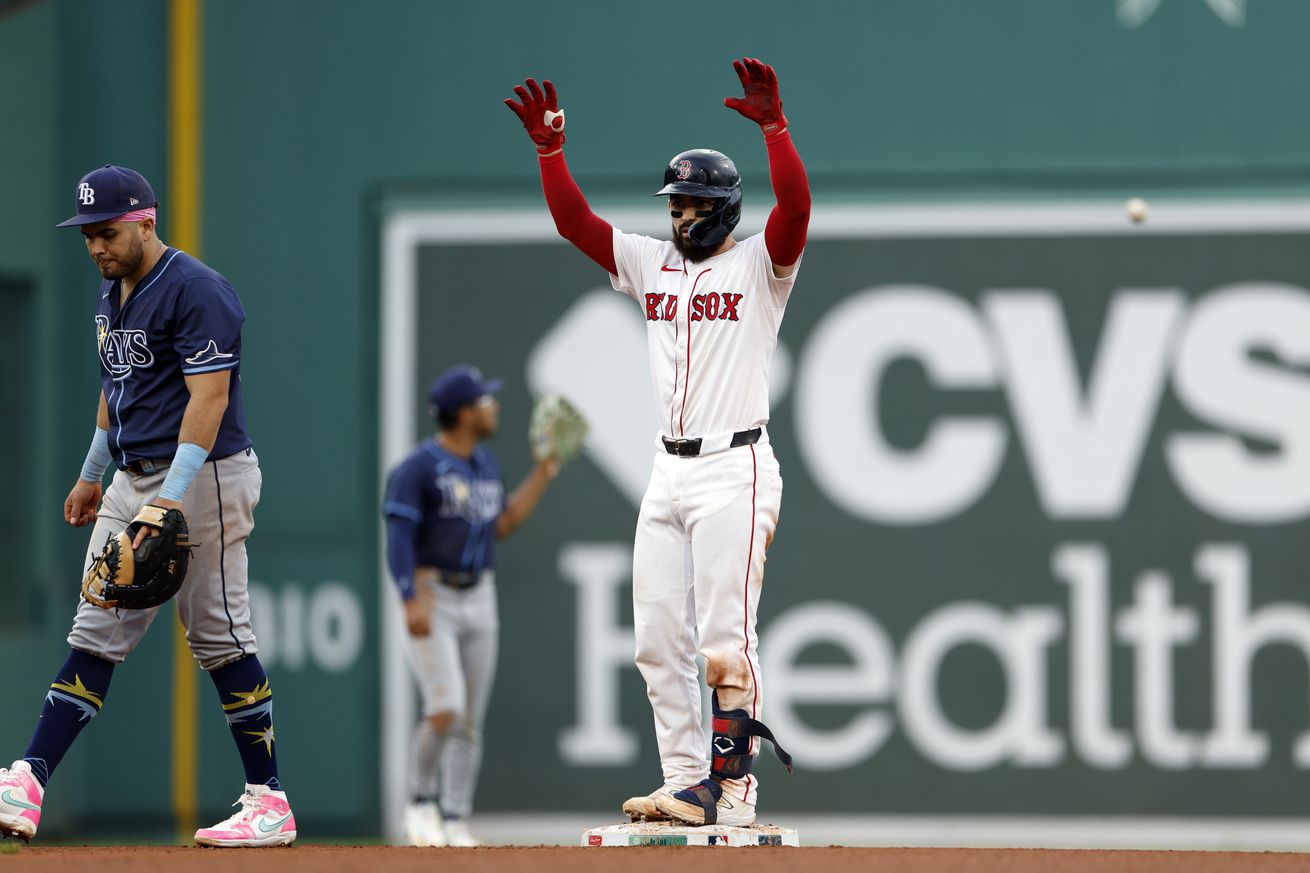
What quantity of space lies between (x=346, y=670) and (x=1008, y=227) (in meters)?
4.07

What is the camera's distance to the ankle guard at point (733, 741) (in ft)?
16.7

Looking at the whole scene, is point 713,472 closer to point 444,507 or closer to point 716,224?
point 716,224

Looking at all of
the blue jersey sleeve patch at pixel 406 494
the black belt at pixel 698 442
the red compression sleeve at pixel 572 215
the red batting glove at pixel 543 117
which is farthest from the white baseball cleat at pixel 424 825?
the red batting glove at pixel 543 117

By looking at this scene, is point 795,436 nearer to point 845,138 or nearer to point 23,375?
point 845,138

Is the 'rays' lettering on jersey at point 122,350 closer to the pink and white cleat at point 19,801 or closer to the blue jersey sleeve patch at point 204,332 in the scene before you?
the blue jersey sleeve patch at point 204,332

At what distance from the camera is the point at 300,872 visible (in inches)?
174

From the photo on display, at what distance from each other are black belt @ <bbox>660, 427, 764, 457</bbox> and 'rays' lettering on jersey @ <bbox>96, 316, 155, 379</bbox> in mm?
1496

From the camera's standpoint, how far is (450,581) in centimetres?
798

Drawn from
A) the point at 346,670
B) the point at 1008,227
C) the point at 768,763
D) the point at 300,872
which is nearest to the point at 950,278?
the point at 1008,227

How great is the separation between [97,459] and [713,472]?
1870mm

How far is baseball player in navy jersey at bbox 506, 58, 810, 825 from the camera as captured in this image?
5.09m

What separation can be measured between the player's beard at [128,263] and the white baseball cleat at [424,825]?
11.4 ft

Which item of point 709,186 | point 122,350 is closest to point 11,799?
point 122,350

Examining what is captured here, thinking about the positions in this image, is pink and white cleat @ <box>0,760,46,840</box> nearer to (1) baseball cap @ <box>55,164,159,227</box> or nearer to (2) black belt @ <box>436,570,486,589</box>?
(1) baseball cap @ <box>55,164,159,227</box>
